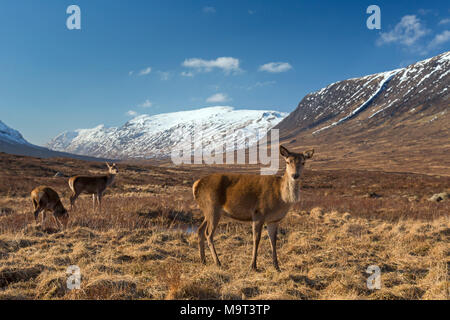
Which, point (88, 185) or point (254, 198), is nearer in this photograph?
point (254, 198)

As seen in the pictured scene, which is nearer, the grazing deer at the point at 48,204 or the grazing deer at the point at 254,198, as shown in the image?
the grazing deer at the point at 254,198

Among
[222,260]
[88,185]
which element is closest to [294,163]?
[222,260]

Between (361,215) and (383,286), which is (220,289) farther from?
(361,215)

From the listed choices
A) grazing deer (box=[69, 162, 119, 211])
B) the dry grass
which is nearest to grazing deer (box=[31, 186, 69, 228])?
the dry grass

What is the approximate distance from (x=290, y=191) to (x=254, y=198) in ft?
2.86

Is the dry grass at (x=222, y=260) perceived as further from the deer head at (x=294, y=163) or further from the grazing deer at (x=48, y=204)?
the deer head at (x=294, y=163)

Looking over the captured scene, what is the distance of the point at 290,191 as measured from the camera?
670 centimetres

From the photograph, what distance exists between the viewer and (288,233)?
10727 mm

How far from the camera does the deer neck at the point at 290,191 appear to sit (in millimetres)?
6664

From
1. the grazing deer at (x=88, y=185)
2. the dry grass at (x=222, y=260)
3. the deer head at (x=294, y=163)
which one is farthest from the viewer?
the grazing deer at (x=88, y=185)

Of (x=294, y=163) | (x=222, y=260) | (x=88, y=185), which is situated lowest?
(x=222, y=260)

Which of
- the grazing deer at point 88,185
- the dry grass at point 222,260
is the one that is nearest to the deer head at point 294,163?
the dry grass at point 222,260

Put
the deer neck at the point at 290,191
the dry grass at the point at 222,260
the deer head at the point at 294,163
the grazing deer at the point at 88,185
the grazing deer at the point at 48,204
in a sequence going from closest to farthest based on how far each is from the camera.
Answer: the dry grass at the point at 222,260, the deer head at the point at 294,163, the deer neck at the point at 290,191, the grazing deer at the point at 48,204, the grazing deer at the point at 88,185

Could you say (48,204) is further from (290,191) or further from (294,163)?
(294,163)
